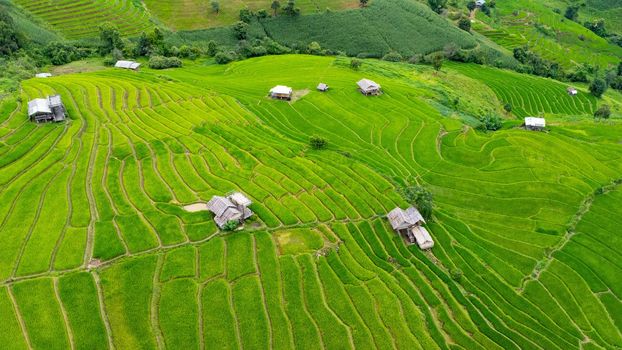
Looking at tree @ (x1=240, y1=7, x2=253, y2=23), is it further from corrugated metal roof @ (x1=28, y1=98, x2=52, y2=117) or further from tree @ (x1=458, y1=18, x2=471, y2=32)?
corrugated metal roof @ (x1=28, y1=98, x2=52, y2=117)

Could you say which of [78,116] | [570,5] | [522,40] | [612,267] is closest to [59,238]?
[78,116]

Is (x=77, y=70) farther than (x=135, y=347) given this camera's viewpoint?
Yes

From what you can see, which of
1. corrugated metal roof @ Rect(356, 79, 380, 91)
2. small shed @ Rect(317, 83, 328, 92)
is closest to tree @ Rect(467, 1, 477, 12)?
corrugated metal roof @ Rect(356, 79, 380, 91)

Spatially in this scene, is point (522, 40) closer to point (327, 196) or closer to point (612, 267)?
point (612, 267)

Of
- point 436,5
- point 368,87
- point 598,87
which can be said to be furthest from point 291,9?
point 598,87

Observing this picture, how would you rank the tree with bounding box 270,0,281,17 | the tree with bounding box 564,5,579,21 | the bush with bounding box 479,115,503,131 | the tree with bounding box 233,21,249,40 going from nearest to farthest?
the bush with bounding box 479,115,503,131 → the tree with bounding box 233,21,249,40 → the tree with bounding box 270,0,281,17 → the tree with bounding box 564,5,579,21

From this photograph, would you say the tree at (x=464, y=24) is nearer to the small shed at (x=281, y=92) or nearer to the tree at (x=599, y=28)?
the tree at (x=599, y=28)
